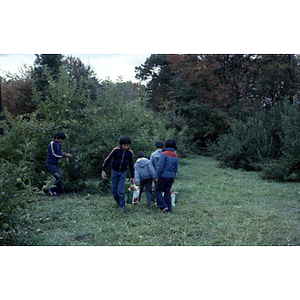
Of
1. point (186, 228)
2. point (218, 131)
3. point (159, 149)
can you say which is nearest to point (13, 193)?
point (186, 228)

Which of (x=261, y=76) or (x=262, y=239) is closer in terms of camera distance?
(x=262, y=239)

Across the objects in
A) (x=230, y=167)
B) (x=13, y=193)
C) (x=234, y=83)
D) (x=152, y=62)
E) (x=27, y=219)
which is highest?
(x=152, y=62)

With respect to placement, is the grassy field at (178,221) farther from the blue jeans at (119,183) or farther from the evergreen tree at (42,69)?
the evergreen tree at (42,69)

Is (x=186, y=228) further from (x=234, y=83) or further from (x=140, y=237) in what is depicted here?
(x=234, y=83)

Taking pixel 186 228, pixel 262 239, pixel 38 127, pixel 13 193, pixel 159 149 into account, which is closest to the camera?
pixel 13 193

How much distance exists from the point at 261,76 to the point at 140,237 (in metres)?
22.1

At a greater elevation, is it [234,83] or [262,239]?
[234,83]

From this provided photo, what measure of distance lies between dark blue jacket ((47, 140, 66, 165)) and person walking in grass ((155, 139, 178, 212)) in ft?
9.46

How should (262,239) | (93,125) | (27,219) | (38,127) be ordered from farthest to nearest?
(93,125)
(38,127)
(262,239)
(27,219)

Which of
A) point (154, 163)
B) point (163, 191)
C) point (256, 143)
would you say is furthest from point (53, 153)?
point (256, 143)

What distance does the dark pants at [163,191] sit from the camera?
245 inches

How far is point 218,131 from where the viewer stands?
25.2 m

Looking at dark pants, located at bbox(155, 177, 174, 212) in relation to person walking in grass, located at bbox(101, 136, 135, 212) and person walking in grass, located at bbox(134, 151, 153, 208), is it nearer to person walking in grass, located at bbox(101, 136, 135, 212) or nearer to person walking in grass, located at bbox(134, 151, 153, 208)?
person walking in grass, located at bbox(134, 151, 153, 208)

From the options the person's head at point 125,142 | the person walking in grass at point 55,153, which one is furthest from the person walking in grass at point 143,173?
the person walking in grass at point 55,153
